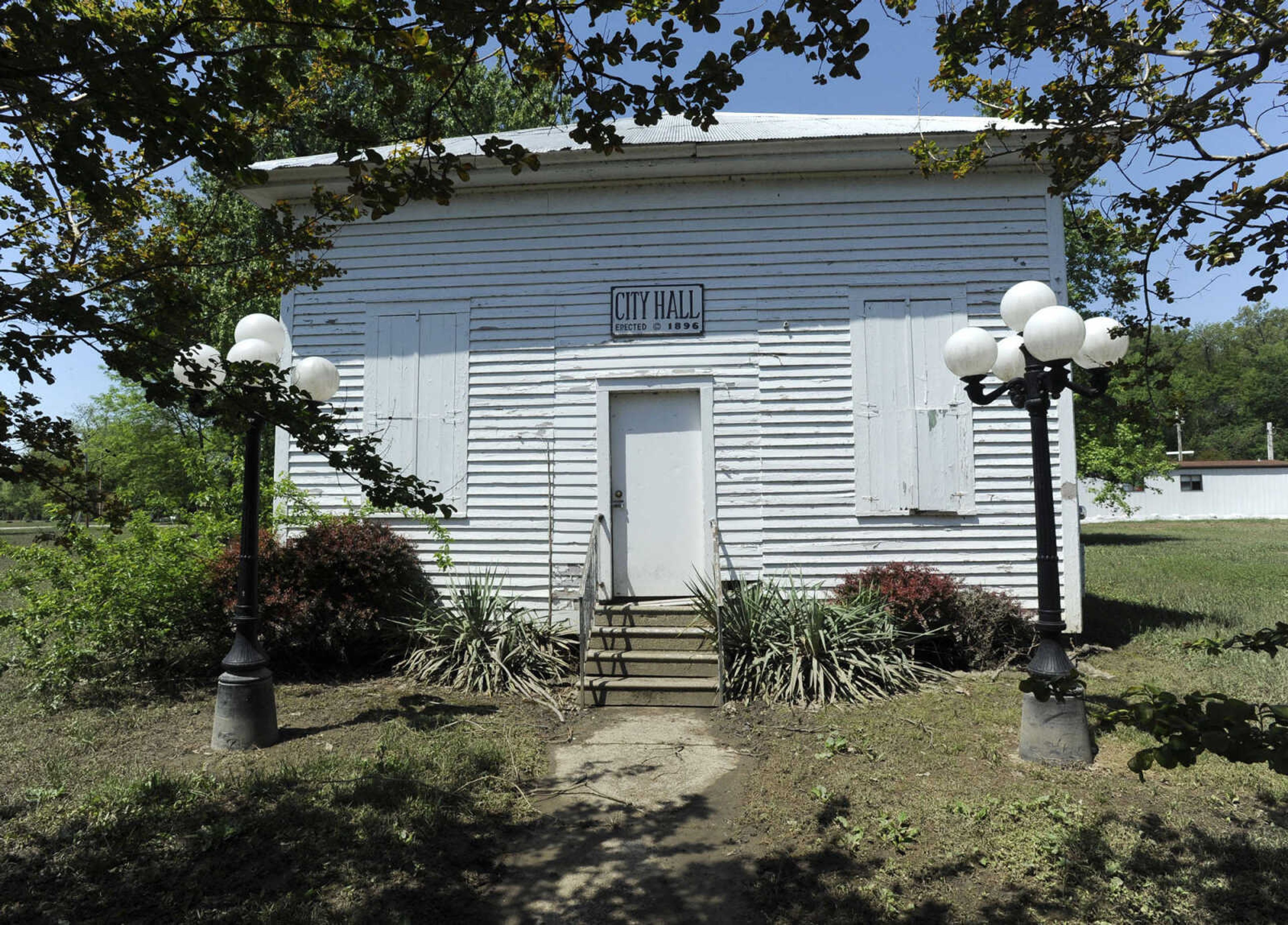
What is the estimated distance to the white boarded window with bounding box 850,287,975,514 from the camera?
7.51m

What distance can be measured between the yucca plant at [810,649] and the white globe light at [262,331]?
3.96 meters

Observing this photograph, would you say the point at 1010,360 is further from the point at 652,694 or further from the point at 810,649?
the point at 652,694

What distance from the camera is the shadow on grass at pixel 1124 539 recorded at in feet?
71.3

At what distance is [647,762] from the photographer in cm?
481

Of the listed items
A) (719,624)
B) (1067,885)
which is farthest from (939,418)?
(1067,885)

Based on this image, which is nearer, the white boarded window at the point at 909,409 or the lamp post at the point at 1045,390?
the lamp post at the point at 1045,390

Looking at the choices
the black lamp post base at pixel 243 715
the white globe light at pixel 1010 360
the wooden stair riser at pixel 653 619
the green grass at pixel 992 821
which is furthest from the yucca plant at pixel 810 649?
the black lamp post base at pixel 243 715

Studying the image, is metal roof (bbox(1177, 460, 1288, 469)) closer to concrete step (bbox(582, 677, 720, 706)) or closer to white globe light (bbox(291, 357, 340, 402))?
concrete step (bbox(582, 677, 720, 706))

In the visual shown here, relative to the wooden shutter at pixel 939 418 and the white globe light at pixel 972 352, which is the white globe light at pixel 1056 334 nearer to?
the white globe light at pixel 972 352

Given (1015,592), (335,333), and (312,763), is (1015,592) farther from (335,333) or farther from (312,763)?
(335,333)

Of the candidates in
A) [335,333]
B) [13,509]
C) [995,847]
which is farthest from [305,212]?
[13,509]

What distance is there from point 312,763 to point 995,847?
12.4ft

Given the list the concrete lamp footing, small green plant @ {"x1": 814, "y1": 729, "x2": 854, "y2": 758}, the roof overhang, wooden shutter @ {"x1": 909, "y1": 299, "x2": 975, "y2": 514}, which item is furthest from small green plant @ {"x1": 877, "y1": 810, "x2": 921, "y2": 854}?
the roof overhang

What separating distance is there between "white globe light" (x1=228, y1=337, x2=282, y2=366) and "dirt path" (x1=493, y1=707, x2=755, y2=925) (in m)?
3.40
